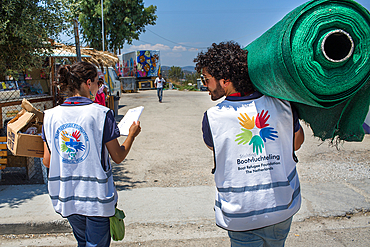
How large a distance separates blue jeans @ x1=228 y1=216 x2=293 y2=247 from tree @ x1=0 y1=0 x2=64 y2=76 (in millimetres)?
4679

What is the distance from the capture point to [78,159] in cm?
199

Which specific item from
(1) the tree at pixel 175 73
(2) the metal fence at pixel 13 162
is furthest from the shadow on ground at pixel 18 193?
(1) the tree at pixel 175 73

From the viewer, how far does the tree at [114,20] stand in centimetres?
2684

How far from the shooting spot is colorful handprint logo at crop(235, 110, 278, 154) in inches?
65.3

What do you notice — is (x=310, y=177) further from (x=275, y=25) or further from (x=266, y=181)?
(x=275, y=25)

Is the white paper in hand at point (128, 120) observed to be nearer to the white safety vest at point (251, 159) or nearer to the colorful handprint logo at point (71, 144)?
the colorful handprint logo at point (71, 144)

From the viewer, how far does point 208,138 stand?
5.72 ft

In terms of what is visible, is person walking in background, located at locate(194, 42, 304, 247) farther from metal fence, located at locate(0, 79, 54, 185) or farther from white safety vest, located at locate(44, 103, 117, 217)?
metal fence, located at locate(0, 79, 54, 185)

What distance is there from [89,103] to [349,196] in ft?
13.2

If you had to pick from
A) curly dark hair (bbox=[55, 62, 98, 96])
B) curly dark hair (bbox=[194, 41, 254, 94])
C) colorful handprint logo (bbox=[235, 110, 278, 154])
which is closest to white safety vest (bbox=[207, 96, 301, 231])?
colorful handprint logo (bbox=[235, 110, 278, 154])

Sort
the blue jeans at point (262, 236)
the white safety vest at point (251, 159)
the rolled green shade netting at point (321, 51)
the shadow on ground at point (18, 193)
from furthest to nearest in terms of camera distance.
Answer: the shadow on ground at point (18, 193) → the blue jeans at point (262, 236) → the white safety vest at point (251, 159) → the rolled green shade netting at point (321, 51)

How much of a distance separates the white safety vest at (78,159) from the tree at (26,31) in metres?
3.53

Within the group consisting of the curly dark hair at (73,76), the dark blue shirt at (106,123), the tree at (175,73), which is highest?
the tree at (175,73)

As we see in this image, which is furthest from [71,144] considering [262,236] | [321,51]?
[321,51]
